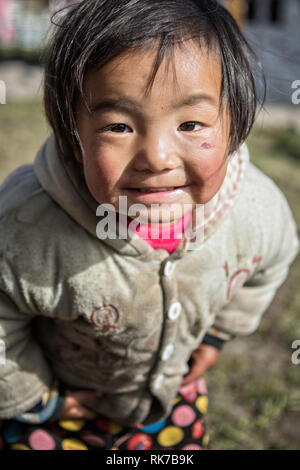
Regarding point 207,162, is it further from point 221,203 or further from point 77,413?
point 77,413

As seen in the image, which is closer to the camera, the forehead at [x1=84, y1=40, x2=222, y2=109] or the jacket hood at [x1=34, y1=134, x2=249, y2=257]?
the forehead at [x1=84, y1=40, x2=222, y2=109]

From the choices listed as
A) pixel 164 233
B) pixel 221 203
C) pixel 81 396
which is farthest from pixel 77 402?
pixel 221 203

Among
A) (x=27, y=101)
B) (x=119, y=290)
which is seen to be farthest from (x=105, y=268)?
(x=27, y=101)

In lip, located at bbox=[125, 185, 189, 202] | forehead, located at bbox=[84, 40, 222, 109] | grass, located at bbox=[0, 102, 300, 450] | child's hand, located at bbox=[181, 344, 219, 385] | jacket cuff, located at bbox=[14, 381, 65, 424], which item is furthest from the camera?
grass, located at bbox=[0, 102, 300, 450]

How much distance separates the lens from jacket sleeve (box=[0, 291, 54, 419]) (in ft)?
4.00

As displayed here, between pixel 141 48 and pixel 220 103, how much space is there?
0.18m

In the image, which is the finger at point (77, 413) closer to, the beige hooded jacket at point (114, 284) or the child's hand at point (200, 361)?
the beige hooded jacket at point (114, 284)

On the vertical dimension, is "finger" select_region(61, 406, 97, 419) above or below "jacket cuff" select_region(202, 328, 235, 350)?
below

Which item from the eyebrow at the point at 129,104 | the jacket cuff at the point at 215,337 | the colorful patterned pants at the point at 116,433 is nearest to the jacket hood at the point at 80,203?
the eyebrow at the point at 129,104

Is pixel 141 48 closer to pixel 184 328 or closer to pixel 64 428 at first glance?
pixel 184 328

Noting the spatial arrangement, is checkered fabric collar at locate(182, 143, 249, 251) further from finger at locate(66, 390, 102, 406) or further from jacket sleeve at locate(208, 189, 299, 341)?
finger at locate(66, 390, 102, 406)

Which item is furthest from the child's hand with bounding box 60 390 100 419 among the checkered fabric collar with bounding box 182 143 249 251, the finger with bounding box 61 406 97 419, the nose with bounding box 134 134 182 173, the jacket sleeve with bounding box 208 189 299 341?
the nose with bounding box 134 134 182 173

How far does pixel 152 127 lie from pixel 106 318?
18.1 inches
